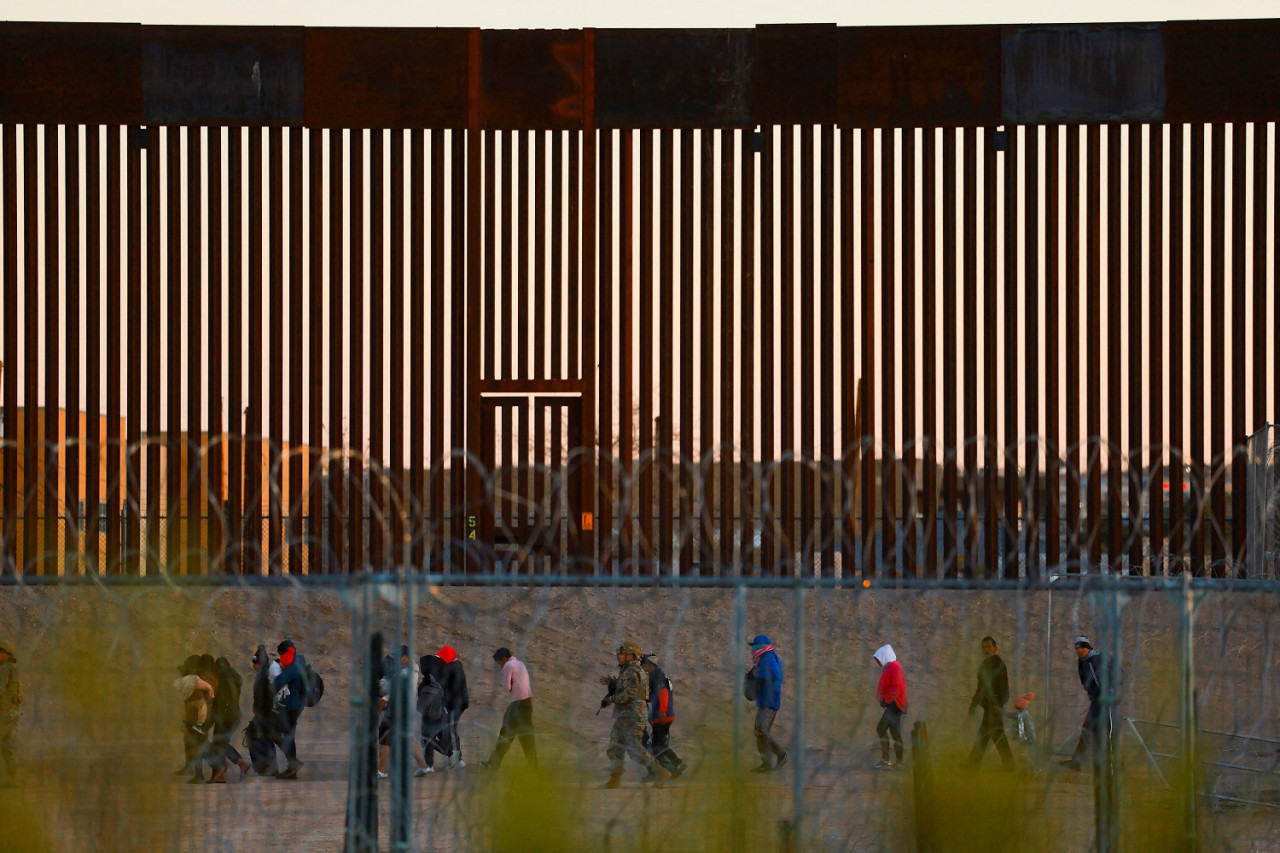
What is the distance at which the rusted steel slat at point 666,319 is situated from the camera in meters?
16.6

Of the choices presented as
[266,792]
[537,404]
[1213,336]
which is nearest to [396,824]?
[266,792]

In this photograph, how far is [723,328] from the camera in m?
17.0

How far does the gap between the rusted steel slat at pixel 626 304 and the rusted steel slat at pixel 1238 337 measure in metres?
6.15

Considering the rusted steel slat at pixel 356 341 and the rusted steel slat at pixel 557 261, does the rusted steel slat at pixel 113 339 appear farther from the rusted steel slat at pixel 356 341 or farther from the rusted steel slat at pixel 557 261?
the rusted steel slat at pixel 557 261

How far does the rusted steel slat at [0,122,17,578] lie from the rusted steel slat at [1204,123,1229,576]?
40.7ft

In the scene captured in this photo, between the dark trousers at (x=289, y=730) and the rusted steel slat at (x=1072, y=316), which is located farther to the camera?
the rusted steel slat at (x=1072, y=316)

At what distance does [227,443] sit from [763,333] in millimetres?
5815

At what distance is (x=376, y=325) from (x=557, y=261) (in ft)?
6.68

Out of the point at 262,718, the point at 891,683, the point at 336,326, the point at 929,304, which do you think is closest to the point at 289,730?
the point at 262,718

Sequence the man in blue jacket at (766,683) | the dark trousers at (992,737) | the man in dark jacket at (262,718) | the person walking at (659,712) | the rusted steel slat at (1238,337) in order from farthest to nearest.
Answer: the rusted steel slat at (1238,337)
the man in blue jacket at (766,683)
the person walking at (659,712)
the man in dark jacket at (262,718)
the dark trousers at (992,737)

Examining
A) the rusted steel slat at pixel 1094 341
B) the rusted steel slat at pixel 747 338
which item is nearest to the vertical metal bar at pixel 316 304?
the rusted steel slat at pixel 747 338

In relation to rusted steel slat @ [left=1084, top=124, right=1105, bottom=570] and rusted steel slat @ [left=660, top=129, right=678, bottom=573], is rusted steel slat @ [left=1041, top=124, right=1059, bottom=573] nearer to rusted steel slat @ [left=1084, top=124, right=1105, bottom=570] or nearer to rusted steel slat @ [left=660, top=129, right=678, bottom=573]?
rusted steel slat @ [left=1084, top=124, right=1105, bottom=570]

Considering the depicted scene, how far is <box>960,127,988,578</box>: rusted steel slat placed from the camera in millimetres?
16734

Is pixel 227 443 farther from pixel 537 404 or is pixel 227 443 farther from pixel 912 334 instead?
pixel 912 334
